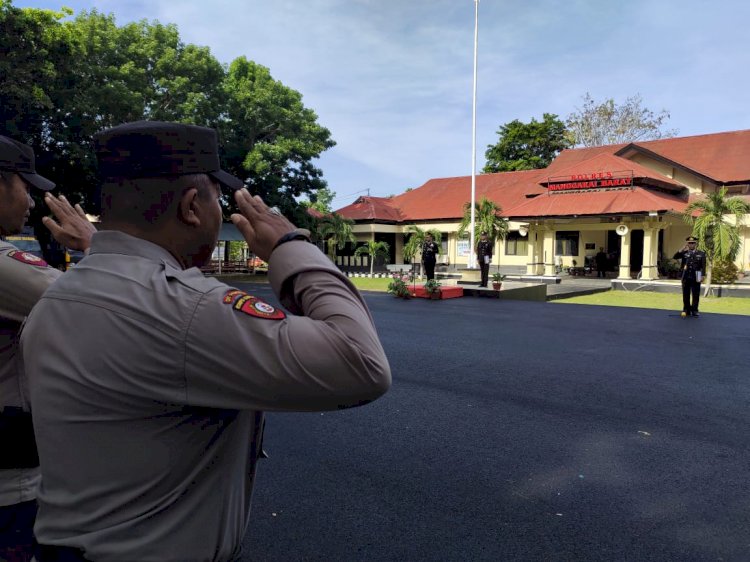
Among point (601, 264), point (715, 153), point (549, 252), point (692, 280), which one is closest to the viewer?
point (692, 280)

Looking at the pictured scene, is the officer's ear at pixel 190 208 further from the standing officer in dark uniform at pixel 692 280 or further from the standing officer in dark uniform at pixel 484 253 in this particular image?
the standing officer in dark uniform at pixel 484 253

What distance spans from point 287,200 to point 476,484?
2421cm

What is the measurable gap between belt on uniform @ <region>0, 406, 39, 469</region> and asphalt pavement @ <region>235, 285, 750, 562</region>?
97 cm

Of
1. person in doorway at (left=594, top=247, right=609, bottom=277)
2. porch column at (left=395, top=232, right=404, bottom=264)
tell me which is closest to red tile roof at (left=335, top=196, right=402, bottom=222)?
porch column at (left=395, top=232, right=404, bottom=264)

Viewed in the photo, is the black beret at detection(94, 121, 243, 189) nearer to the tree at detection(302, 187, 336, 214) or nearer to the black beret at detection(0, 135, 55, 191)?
the black beret at detection(0, 135, 55, 191)

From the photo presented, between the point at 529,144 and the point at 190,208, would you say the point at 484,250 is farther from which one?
the point at 529,144

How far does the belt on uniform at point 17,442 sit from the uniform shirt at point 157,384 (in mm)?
521

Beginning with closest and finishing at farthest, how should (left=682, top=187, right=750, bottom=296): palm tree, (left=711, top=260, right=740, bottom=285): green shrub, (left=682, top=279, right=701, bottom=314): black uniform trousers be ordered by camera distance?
(left=682, top=279, right=701, bottom=314): black uniform trousers → (left=682, top=187, right=750, bottom=296): palm tree → (left=711, top=260, right=740, bottom=285): green shrub

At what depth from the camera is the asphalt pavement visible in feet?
9.53

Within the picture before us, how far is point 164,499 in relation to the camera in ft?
3.59

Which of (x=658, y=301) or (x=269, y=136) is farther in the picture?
(x=269, y=136)

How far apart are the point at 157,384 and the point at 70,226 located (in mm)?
Result: 1115

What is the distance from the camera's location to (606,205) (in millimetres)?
22891

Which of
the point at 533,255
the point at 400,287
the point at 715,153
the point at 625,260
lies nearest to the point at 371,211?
the point at 533,255
